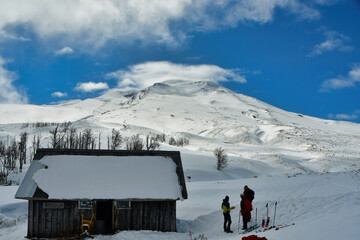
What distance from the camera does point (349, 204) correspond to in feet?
44.3

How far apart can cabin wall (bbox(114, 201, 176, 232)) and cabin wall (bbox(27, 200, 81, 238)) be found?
6.69 ft

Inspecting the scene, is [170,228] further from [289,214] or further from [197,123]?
[197,123]

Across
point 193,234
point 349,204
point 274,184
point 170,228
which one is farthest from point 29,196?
point 274,184

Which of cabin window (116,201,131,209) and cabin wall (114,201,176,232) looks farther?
cabin window (116,201,131,209)

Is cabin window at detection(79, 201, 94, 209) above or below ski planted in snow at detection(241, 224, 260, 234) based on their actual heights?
above

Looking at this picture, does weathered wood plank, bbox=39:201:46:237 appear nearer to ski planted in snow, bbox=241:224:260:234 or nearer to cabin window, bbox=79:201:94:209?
cabin window, bbox=79:201:94:209

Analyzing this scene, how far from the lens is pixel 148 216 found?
51.0 ft

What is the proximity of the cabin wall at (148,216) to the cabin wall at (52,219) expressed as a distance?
204 centimetres

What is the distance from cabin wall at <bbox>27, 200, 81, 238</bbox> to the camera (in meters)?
14.9

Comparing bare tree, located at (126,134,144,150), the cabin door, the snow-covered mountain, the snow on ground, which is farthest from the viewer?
bare tree, located at (126,134,144,150)

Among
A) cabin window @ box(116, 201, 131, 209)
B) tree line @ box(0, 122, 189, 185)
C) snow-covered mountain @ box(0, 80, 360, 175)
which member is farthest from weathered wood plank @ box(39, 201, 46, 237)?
snow-covered mountain @ box(0, 80, 360, 175)

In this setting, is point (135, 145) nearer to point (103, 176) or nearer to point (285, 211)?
point (103, 176)

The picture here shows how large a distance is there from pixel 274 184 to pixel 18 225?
17706mm

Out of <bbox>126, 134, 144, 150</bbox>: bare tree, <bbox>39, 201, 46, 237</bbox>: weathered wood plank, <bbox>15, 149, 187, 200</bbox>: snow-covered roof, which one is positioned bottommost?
<bbox>39, 201, 46, 237</bbox>: weathered wood plank
